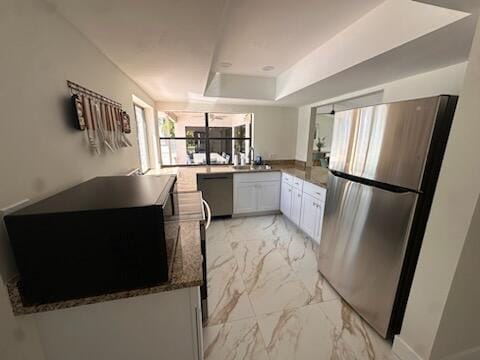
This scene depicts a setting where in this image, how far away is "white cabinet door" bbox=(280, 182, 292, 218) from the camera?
331cm

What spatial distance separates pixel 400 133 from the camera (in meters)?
1.30

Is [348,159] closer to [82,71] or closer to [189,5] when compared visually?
[189,5]

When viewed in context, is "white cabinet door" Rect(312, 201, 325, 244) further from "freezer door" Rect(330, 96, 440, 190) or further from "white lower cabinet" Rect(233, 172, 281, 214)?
"white lower cabinet" Rect(233, 172, 281, 214)

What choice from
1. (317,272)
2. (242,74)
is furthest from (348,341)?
(242,74)

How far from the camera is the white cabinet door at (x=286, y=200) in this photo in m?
3.31

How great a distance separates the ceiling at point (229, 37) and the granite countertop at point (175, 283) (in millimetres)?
1212

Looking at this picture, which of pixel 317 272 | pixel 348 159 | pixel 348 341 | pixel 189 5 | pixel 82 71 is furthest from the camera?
pixel 317 272

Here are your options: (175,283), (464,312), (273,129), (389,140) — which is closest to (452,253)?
(464,312)

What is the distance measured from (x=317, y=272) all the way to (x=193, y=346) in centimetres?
168

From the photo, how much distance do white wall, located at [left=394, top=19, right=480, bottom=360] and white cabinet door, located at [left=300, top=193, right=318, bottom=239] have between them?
1390mm

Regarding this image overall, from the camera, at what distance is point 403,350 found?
1.34 metres

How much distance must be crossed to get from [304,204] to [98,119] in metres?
2.57

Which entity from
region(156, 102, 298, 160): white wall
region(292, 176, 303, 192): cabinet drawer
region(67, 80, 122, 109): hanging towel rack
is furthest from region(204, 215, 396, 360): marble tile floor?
region(156, 102, 298, 160): white wall

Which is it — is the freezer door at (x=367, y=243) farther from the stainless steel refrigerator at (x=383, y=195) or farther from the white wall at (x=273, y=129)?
the white wall at (x=273, y=129)
